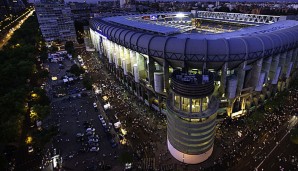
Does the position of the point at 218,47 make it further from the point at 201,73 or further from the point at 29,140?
the point at 29,140

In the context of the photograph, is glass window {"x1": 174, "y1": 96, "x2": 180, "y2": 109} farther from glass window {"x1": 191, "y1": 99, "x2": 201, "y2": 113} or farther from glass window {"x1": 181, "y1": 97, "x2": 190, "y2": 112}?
glass window {"x1": 191, "y1": 99, "x2": 201, "y2": 113}

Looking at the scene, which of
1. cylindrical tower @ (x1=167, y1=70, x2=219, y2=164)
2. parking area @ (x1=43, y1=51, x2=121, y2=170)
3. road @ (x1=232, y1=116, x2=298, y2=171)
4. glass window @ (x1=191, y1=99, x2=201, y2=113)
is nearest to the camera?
cylindrical tower @ (x1=167, y1=70, x2=219, y2=164)

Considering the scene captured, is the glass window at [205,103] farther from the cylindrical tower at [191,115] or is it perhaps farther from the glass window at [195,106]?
the glass window at [195,106]

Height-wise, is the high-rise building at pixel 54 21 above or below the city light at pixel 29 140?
above

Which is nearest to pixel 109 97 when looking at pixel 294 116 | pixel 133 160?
pixel 133 160

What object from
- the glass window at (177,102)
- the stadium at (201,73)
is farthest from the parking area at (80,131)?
the glass window at (177,102)

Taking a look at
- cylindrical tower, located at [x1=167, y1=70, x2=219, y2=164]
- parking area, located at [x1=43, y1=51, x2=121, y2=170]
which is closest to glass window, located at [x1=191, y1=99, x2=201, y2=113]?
cylindrical tower, located at [x1=167, y1=70, x2=219, y2=164]

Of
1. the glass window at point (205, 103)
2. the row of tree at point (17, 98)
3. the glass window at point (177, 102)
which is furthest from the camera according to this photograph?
the row of tree at point (17, 98)
